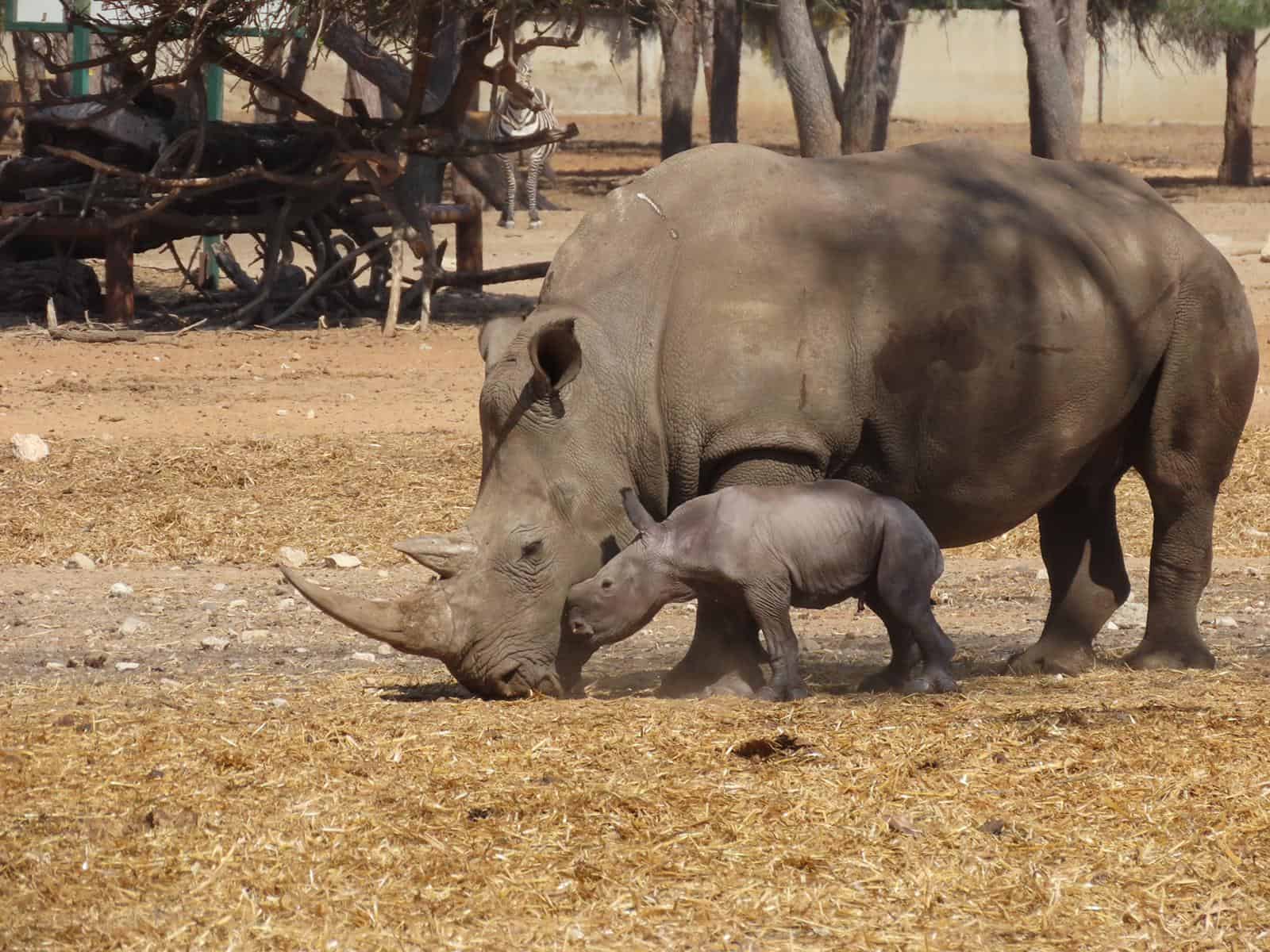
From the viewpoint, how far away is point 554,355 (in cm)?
557

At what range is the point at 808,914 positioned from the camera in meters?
3.99

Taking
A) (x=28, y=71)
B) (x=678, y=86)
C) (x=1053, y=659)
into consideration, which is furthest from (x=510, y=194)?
(x=1053, y=659)

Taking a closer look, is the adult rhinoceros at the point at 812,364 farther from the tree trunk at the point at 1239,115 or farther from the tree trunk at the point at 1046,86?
the tree trunk at the point at 1239,115

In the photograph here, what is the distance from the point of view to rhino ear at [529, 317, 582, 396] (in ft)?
17.9

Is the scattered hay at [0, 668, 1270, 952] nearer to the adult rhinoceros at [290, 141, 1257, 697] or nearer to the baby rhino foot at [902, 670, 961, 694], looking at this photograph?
the baby rhino foot at [902, 670, 961, 694]

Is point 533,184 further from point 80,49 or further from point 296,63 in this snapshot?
point 80,49

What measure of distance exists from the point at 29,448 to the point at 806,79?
9281 millimetres

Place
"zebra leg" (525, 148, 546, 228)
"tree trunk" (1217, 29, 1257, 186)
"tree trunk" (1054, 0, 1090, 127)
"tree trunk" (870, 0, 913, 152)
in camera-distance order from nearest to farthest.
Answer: "tree trunk" (1054, 0, 1090, 127), "zebra leg" (525, 148, 546, 228), "tree trunk" (870, 0, 913, 152), "tree trunk" (1217, 29, 1257, 186)

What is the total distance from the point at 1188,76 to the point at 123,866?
4714 cm

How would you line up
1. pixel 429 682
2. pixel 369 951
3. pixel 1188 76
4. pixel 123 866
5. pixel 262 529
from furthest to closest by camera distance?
pixel 1188 76 < pixel 262 529 < pixel 429 682 < pixel 123 866 < pixel 369 951

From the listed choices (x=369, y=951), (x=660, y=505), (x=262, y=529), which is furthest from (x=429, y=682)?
(x=262, y=529)

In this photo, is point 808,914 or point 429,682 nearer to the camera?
point 808,914

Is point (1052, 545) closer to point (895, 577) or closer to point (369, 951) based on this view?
point (895, 577)

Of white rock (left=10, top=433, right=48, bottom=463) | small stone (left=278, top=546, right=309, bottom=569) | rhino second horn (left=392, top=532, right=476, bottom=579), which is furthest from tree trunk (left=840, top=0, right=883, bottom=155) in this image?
rhino second horn (left=392, top=532, right=476, bottom=579)
